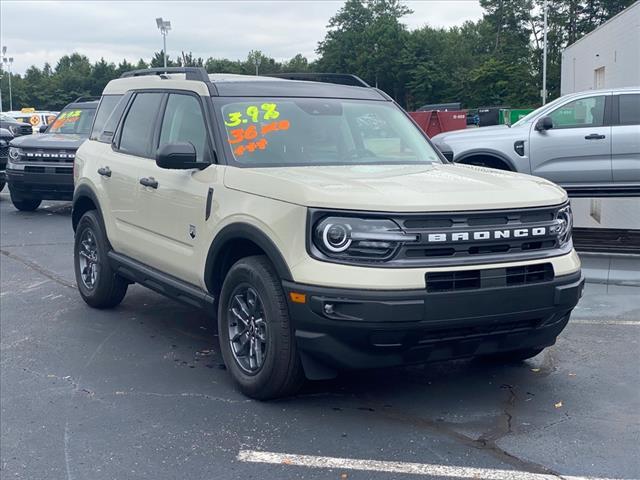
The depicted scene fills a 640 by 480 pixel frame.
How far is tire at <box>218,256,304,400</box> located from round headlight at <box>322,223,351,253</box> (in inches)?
17.9

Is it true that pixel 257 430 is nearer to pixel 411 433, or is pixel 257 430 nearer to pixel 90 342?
pixel 411 433

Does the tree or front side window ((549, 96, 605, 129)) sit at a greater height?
the tree

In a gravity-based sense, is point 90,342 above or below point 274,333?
below

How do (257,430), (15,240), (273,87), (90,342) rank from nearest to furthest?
(257,430)
(273,87)
(90,342)
(15,240)

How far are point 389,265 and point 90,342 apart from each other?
304 centimetres

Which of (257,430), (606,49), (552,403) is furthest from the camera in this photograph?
(606,49)

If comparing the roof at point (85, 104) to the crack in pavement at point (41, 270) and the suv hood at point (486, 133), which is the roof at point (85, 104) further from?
the suv hood at point (486, 133)

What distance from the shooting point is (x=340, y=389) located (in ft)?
17.5

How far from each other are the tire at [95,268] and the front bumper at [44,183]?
6395 millimetres

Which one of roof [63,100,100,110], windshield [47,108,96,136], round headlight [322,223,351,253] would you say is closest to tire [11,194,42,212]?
windshield [47,108,96,136]

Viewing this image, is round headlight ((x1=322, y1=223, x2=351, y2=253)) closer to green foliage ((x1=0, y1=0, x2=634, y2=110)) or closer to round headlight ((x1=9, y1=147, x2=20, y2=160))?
round headlight ((x1=9, y1=147, x2=20, y2=160))

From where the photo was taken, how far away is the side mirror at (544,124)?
460 inches

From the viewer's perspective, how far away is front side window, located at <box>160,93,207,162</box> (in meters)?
5.80

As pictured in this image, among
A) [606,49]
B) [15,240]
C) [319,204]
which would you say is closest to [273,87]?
[319,204]
